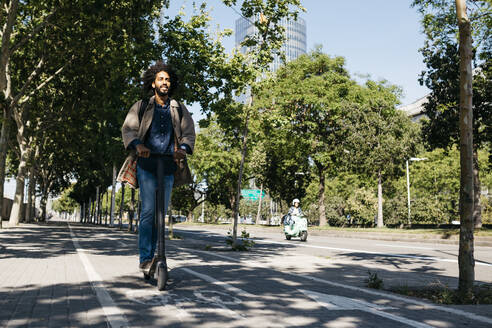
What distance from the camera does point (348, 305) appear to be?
168 inches

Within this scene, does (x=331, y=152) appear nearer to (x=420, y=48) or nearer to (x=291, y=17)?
(x=420, y=48)

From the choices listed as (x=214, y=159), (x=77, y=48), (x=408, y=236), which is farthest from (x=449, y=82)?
(x=214, y=159)

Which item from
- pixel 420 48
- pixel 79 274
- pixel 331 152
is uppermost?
pixel 420 48

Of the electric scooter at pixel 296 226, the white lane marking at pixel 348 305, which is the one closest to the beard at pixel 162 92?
the white lane marking at pixel 348 305

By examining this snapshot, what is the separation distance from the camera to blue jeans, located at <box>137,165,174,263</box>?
478 centimetres

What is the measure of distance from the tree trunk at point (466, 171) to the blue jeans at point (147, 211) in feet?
11.1

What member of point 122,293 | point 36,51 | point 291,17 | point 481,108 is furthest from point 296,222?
point 122,293

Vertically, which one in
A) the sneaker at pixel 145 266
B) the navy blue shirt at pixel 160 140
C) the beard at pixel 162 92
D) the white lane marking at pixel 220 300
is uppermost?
the beard at pixel 162 92

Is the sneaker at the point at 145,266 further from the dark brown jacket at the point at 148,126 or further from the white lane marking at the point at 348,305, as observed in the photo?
the white lane marking at the point at 348,305

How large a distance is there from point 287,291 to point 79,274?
9.02ft

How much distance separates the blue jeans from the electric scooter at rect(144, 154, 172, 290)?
0.12m

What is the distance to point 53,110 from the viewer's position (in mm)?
27969

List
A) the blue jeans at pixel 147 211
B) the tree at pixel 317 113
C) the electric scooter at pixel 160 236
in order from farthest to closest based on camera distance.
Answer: the tree at pixel 317 113, the blue jeans at pixel 147 211, the electric scooter at pixel 160 236

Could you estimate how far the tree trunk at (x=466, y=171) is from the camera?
17.3 ft
